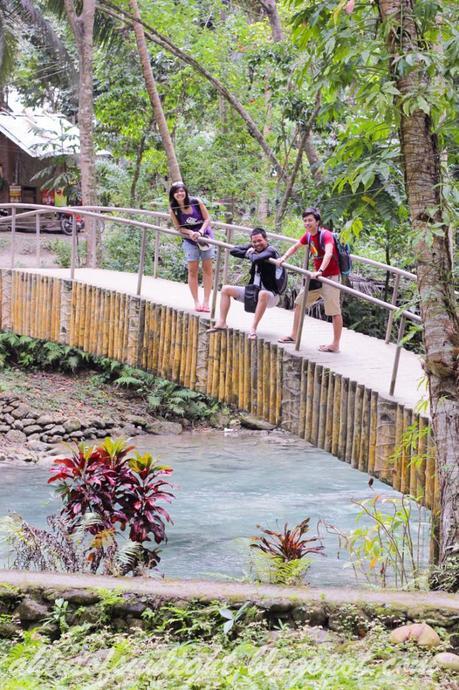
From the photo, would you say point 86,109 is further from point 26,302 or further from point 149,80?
point 26,302

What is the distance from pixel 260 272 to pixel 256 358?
2.48 ft

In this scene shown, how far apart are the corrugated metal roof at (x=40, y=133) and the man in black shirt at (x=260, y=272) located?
51.3 ft

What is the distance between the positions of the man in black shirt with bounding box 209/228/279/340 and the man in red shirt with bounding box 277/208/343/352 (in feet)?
0.57

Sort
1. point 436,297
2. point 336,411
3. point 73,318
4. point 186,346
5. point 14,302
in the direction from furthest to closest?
point 14,302
point 73,318
point 186,346
point 336,411
point 436,297

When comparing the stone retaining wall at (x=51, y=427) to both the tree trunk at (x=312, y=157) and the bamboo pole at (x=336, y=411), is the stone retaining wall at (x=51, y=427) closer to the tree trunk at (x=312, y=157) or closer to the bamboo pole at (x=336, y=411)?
the tree trunk at (x=312, y=157)

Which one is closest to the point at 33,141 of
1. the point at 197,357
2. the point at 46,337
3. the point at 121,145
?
the point at 121,145

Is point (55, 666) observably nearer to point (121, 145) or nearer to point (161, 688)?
point (161, 688)

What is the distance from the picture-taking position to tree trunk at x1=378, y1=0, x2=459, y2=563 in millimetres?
6547

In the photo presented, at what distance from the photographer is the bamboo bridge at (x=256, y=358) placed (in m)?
7.69

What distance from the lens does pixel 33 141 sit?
1027 inches

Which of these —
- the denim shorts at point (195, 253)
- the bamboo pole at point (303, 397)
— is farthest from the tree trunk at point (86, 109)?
the bamboo pole at point (303, 397)

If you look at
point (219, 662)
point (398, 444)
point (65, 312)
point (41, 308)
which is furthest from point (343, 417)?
point (41, 308)

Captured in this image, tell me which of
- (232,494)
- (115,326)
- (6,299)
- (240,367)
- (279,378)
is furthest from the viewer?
(232,494)

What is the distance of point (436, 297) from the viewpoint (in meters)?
6.61
